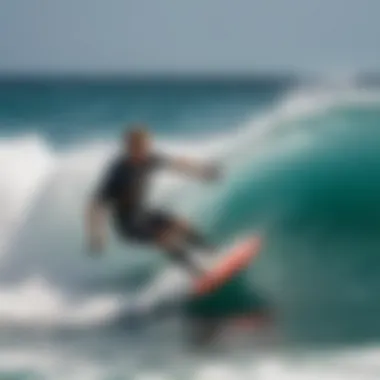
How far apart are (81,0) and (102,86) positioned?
13 centimetres

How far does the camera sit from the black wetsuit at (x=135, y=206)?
4.02ft

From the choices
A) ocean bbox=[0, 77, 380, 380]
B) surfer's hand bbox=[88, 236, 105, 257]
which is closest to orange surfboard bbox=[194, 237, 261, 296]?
ocean bbox=[0, 77, 380, 380]

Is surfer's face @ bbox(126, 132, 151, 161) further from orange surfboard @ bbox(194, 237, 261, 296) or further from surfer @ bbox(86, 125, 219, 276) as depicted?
orange surfboard @ bbox(194, 237, 261, 296)

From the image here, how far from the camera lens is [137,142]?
48.7 inches

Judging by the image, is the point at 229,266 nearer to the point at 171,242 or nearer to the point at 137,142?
the point at 171,242

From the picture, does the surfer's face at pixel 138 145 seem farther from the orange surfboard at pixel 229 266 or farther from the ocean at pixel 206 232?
the orange surfboard at pixel 229 266

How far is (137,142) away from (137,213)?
0.10 metres

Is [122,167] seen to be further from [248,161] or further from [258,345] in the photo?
[258,345]

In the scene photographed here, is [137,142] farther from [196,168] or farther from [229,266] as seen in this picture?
[229,266]

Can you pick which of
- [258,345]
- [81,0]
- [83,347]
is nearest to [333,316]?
[258,345]

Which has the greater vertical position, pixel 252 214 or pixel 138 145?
pixel 138 145

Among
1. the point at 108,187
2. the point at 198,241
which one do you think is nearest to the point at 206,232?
the point at 198,241

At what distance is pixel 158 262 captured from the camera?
122cm

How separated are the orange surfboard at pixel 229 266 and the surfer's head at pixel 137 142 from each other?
19cm
